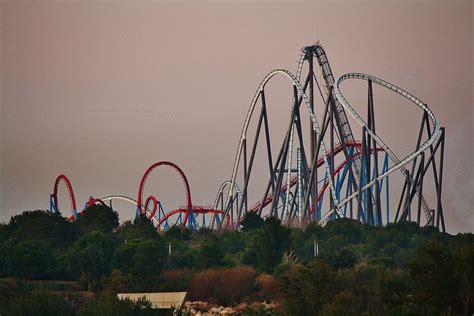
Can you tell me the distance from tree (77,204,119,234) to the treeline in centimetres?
6

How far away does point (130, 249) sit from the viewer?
48.4 metres

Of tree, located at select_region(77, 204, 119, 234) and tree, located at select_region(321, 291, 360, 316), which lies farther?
tree, located at select_region(77, 204, 119, 234)

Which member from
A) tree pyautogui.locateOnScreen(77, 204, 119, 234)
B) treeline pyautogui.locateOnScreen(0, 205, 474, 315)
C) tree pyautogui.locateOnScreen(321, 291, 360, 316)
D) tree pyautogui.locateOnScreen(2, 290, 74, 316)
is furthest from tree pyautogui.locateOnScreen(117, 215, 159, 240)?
tree pyautogui.locateOnScreen(321, 291, 360, 316)

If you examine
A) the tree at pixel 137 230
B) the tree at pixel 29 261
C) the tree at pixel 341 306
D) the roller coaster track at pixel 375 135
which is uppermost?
the roller coaster track at pixel 375 135

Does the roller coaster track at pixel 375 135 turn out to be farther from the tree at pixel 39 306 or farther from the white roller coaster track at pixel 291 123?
the tree at pixel 39 306

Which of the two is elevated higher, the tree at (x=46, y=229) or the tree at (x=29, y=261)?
the tree at (x=46, y=229)

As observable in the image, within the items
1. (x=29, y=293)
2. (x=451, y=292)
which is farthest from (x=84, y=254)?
(x=451, y=292)

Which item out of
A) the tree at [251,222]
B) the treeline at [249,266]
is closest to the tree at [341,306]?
the treeline at [249,266]

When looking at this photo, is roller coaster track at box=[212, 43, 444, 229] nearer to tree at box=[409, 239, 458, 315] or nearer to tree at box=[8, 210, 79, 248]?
tree at box=[8, 210, 79, 248]

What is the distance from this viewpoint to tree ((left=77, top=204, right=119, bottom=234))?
61812 mm

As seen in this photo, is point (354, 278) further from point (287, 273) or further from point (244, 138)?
point (244, 138)

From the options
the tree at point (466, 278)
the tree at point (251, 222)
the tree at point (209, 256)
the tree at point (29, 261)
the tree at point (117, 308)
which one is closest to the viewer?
the tree at point (466, 278)

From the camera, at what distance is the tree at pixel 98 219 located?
203 ft

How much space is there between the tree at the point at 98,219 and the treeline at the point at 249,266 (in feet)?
0.18
